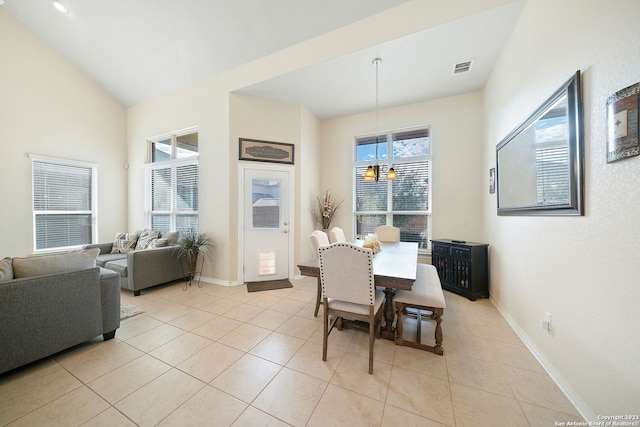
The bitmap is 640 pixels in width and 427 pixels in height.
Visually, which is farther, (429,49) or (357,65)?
(357,65)

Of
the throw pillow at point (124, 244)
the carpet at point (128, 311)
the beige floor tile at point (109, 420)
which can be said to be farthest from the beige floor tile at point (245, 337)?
the throw pillow at point (124, 244)

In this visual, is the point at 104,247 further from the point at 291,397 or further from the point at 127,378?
the point at 291,397

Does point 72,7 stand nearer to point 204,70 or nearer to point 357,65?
point 204,70

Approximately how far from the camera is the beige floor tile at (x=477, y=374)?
1.57 m

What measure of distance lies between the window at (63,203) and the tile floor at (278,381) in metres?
3.21

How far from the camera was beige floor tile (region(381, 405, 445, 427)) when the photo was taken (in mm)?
1308

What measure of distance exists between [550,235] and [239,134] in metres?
4.10

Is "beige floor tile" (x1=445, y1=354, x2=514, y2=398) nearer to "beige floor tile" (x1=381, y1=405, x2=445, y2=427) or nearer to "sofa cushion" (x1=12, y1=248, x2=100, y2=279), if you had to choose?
"beige floor tile" (x1=381, y1=405, x2=445, y2=427)

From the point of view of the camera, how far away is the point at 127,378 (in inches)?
66.3

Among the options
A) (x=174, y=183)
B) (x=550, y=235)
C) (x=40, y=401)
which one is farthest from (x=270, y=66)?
(x=40, y=401)

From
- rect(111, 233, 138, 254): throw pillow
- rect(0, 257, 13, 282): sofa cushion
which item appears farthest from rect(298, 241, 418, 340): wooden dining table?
rect(111, 233, 138, 254): throw pillow

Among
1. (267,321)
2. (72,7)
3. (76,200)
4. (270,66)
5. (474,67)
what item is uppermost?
(72,7)

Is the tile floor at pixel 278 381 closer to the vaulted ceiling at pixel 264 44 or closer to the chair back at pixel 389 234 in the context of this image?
the chair back at pixel 389 234

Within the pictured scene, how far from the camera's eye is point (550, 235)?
1.77 metres
